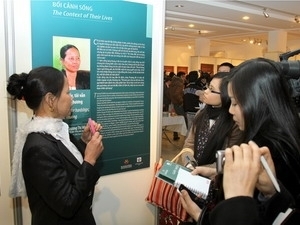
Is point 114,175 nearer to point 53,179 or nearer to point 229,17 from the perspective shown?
point 53,179

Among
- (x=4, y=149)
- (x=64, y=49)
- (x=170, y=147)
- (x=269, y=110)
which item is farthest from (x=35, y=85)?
(x=170, y=147)

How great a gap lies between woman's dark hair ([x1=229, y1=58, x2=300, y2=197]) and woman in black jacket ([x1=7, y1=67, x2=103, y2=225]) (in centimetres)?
69

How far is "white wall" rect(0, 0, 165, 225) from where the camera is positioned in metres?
1.53

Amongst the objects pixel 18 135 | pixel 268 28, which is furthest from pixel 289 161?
pixel 268 28

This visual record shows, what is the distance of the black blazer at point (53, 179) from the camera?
1.08 metres

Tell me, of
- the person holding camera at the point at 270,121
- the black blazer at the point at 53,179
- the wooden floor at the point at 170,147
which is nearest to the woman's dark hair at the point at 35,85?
the black blazer at the point at 53,179

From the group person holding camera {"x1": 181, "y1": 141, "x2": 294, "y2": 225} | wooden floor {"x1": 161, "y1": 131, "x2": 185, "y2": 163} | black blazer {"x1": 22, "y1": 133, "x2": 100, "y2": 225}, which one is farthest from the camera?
wooden floor {"x1": 161, "y1": 131, "x2": 185, "y2": 163}

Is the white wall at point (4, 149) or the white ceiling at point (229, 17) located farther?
the white ceiling at point (229, 17)

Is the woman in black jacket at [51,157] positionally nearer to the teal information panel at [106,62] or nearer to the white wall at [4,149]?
the white wall at [4,149]

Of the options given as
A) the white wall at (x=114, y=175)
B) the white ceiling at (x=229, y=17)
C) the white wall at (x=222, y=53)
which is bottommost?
the white wall at (x=114, y=175)

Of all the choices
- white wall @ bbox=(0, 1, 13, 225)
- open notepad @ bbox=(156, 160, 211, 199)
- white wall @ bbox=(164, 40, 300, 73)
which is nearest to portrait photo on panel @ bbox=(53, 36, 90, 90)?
white wall @ bbox=(0, 1, 13, 225)

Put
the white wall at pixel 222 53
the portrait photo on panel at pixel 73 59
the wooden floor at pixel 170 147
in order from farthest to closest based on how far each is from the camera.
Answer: the white wall at pixel 222 53, the wooden floor at pixel 170 147, the portrait photo on panel at pixel 73 59

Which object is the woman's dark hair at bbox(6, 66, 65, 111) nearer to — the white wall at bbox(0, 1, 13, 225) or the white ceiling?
the white wall at bbox(0, 1, 13, 225)

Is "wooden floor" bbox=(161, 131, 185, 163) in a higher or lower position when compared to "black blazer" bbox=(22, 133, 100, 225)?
lower
